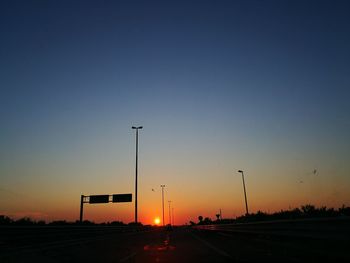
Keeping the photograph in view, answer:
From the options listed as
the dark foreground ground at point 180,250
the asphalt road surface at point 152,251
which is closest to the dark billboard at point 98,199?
the dark foreground ground at point 180,250

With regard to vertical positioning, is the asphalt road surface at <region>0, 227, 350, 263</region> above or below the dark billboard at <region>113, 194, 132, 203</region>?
below

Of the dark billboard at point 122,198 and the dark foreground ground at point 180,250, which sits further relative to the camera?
the dark billboard at point 122,198

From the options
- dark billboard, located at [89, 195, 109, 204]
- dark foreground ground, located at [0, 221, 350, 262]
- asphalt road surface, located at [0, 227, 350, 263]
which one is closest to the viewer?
dark foreground ground, located at [0, 221, 350, 262]

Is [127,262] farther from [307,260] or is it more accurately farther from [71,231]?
[71,231]

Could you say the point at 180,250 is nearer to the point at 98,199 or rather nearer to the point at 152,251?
the point at 152,251

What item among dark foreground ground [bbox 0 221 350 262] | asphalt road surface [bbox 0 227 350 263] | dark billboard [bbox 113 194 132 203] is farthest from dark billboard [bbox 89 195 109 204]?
asphalt road surface [bbox 0 227 350 263]

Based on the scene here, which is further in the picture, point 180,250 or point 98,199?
point 98,199

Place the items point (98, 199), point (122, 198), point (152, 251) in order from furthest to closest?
point (122, 198) < point (98, 199) < point (152, 251)

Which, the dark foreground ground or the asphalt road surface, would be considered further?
the asphalt road surface

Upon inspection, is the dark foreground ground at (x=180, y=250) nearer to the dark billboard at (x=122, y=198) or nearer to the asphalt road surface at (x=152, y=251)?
the asphalt road surface at (x=152, y=251)

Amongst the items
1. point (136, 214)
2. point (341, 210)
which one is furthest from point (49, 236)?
point (136, 214)

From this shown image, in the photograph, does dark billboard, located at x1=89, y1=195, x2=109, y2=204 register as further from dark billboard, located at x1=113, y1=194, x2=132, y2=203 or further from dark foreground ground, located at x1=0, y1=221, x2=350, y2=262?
dark foreground ground, located at x1=0, y1=221, x2=350, y2=262

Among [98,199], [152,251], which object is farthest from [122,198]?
[152,251]

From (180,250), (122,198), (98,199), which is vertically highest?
(122,198)
